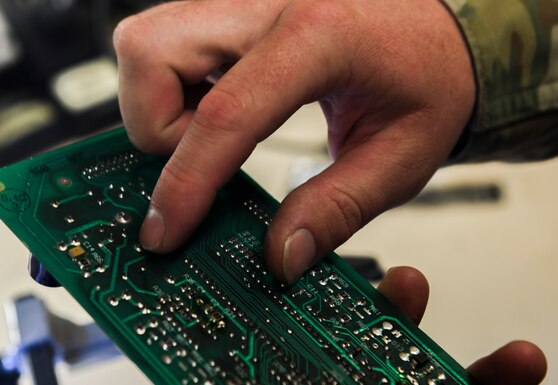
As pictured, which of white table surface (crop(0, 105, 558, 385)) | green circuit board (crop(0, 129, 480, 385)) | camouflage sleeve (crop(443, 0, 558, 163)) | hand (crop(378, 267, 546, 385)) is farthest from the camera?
white table surface (crop(0, 105, 558, 385))

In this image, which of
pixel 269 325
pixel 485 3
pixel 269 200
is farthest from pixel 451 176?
pixel 269 325

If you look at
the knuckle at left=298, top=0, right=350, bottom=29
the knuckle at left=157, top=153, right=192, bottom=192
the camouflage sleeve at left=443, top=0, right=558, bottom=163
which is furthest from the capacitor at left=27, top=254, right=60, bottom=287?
the camouflage sleeve at left=443, top=0, right=558, bottom=163

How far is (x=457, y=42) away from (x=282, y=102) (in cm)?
28

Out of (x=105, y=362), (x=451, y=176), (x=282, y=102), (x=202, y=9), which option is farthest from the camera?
(x=451, y=176)

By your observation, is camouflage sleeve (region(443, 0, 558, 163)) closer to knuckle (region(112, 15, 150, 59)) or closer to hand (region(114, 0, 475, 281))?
hand (region(114, 0, 475, 281))

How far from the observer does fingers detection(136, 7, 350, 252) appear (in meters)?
0.71

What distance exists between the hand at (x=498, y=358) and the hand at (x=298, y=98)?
0.09 meters

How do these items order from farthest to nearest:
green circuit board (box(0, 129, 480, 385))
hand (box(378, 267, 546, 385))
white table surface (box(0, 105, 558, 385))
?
1. white table surface (box(0, 105, 558, 385))
2. hand (box(378, 267, 546, 385))
3. green circuit board (box(0, 129, 480, 385))

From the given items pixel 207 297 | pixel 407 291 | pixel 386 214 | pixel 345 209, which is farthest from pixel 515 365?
pixel 386 214

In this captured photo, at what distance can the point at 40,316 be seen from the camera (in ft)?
2.92

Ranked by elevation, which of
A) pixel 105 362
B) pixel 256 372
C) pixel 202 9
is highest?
pixel 202 9

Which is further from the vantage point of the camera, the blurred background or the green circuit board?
the blurred background

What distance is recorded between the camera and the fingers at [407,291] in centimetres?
86

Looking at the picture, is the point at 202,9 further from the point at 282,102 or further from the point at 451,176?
the point at 451,176
